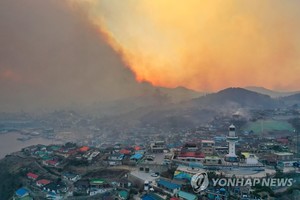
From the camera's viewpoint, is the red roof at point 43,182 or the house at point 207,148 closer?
the red roof at point 43,182

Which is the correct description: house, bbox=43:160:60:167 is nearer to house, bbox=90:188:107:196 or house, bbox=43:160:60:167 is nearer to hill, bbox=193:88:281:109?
house, bbox=90:188:107:196

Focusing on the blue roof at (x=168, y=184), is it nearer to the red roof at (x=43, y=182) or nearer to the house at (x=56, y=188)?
the house at (x=56, y=188)

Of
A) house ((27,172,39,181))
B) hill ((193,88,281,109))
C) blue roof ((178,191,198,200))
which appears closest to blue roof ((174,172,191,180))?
blue roof ((178,191,198,200))

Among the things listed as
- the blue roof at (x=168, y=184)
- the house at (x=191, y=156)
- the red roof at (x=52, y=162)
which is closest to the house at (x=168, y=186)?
the blue roof at (x=168, y=184)

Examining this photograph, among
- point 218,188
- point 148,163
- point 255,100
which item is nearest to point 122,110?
point 255,100

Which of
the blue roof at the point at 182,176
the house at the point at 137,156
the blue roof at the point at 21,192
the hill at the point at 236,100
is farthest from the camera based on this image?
the hill at the point at 236,100

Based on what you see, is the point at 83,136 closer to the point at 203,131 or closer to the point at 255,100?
the point at 203,131

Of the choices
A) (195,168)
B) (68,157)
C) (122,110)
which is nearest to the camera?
(195,168)
